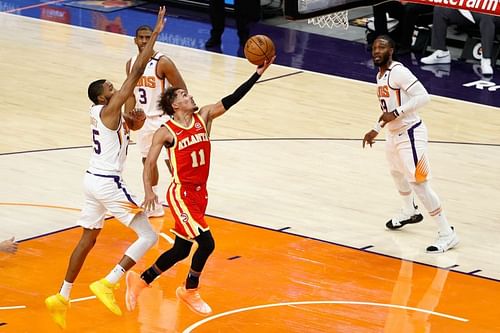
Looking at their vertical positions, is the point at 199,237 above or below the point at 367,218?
above

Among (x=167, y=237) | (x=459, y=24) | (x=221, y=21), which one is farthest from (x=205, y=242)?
(x=459, y=24)

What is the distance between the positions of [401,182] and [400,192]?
0.12m

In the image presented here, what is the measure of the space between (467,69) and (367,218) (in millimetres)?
6706

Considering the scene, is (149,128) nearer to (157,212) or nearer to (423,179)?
(157,212)

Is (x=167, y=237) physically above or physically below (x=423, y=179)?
below

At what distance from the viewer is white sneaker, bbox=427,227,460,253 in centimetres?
1002

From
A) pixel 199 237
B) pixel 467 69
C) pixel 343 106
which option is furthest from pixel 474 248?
pixel 467 69

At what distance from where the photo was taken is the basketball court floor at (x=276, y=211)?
338 inches

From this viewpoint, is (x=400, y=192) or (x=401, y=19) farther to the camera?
(x=401, y=19)

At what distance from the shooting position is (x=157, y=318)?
8.33 m

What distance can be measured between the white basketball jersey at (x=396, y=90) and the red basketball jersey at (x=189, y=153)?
7.63 ft

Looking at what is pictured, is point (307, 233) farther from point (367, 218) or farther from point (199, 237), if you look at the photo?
point (199, 237)

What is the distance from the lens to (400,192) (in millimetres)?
10477

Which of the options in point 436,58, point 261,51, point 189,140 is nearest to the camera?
point 189,140
